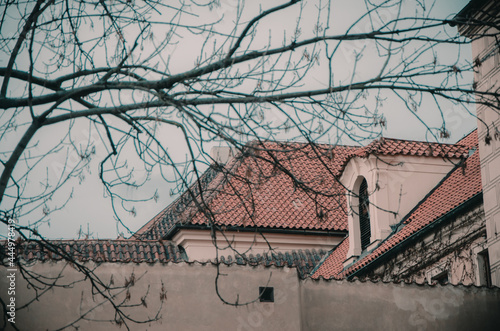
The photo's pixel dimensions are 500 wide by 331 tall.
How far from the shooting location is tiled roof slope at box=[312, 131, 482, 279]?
14.8 meters

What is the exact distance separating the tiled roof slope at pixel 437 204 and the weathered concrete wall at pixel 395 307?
5.82ft

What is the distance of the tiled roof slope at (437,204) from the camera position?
14.8 metres

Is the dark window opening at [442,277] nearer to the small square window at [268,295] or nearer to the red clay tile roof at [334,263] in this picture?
the red clay tile roof at [334,263]

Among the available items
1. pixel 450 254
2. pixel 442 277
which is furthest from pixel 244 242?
pixel 450 254

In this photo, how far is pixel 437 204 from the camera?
1600 centimetres

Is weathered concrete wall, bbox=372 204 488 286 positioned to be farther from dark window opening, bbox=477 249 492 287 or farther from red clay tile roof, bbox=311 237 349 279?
red clay tile roof, bbox=311 237 349 279

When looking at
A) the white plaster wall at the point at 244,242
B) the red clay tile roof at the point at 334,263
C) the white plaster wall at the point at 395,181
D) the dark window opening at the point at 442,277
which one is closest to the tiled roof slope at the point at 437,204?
the red clay tile roof at the point at 334,263

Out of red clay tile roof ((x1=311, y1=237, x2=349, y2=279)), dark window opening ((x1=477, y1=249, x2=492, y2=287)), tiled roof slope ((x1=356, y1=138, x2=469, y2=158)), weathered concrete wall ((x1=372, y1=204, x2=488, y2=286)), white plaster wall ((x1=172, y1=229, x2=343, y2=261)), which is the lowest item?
dark window opening ((x1=477, y1=249, x2=492, y2=287))

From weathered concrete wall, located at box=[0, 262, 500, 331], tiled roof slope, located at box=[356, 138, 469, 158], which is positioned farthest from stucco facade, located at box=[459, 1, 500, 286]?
tiled roof slope, located at box=[356, 138, 469, 158]

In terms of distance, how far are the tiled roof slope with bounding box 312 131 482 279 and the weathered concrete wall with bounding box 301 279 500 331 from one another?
69.8 inches

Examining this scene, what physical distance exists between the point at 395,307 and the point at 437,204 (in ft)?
14.4

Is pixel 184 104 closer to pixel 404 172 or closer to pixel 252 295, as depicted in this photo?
pixel 252 295

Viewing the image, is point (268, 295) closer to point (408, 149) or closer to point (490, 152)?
point (490, 152)

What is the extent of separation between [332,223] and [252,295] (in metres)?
10.7
